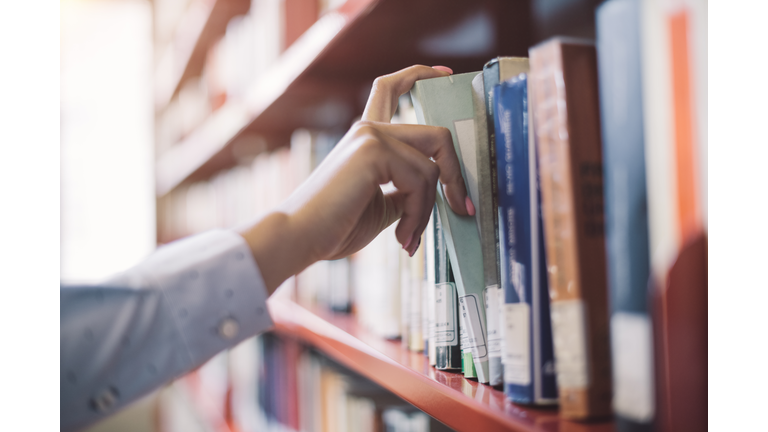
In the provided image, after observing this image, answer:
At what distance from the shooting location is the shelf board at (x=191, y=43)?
187cm

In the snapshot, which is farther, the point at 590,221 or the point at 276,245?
the point at 276,245

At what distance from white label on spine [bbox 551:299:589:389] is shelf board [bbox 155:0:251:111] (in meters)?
1.77

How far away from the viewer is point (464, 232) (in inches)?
20.0

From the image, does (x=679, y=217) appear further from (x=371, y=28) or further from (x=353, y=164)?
(x=371, y=28)

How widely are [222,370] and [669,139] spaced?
1.94 metres

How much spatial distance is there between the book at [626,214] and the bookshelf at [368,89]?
47 mm

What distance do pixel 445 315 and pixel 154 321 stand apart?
303mm

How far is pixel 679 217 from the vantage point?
291 millimetres

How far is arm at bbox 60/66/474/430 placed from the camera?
492 mm

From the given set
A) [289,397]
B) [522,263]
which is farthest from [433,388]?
[289,397]

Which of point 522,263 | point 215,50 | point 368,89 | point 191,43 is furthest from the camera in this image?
point 191,43

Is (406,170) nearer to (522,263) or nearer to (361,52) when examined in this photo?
(522,263)

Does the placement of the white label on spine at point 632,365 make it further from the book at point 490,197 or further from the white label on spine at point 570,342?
the book at point 490,197
